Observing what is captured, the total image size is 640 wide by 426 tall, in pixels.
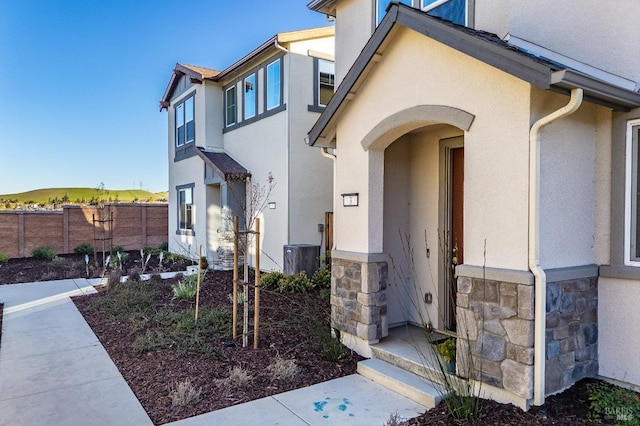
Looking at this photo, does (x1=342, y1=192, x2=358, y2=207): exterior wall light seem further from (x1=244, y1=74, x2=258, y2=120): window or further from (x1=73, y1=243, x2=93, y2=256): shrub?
(x1=73, y1=243, x2=93, y2=256): shrub

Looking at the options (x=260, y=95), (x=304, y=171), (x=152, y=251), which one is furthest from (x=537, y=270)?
(x=152, y=251)

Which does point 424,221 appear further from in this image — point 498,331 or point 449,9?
point 449,9

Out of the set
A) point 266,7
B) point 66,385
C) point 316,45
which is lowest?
point 66,385

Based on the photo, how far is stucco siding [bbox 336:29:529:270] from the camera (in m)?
3.97

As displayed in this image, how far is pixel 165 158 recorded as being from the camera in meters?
18.9

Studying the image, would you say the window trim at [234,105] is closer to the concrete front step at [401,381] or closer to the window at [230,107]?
the window at [230,107]

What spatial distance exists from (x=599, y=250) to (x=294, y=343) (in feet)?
13.7

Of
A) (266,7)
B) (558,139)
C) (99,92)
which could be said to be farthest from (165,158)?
(558,139)

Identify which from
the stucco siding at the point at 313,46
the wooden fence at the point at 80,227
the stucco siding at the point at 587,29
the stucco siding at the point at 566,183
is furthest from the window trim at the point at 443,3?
the wooden fence at the point at 80,227

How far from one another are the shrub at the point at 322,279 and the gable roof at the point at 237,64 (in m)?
6.04

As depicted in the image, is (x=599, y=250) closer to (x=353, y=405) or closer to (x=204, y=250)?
(x=353, y=405)

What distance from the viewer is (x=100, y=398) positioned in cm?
455

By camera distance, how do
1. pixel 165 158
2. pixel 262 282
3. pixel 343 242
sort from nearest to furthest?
1. pixel 343 242
2. pixel 262 282
3. pixel 165 158

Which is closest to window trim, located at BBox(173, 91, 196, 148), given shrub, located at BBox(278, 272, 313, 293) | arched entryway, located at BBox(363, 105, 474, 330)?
shrub, located at BBox(278, 272, 313, 293)
